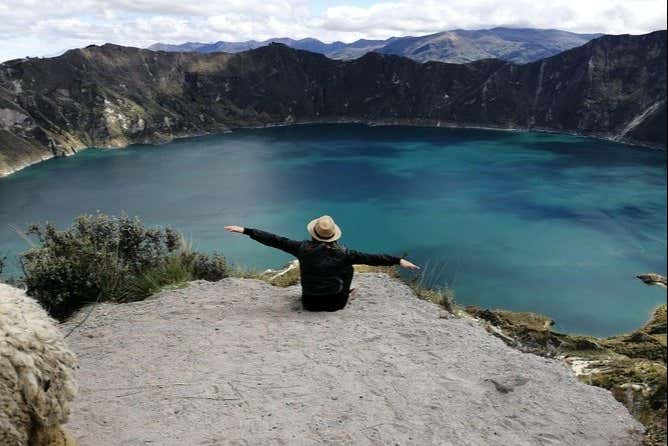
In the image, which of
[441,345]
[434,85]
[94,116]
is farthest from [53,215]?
[434,85]

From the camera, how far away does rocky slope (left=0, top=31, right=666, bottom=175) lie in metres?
98.2

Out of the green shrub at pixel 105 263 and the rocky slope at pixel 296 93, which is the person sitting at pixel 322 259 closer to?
the green shrub at pixel 105 263

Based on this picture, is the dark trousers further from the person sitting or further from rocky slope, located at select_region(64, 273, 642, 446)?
rocky slope, located at select_region(64, 273, 642, 446)

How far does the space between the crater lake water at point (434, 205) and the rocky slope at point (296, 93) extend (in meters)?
9.10

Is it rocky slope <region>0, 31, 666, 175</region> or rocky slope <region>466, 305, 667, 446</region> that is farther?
rocky slope <region>0, 31, 666, 175</region>

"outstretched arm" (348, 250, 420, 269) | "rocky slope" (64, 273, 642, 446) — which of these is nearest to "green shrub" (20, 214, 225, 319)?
"rocky slope" (64, 273, 642, 446)

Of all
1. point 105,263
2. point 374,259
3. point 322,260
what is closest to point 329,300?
point 322,260

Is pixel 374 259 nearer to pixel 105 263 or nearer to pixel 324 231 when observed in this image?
pixel 324 231

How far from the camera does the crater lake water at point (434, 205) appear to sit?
3102 centimetres

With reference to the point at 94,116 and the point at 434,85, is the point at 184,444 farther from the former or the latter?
the point at 434,85

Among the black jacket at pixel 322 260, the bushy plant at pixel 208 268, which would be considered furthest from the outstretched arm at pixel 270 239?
the bushy plant at pixel 208 268

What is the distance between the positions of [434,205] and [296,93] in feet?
328

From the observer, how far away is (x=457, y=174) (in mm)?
70125

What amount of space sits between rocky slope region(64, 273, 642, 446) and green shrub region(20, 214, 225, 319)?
1.71 feet
